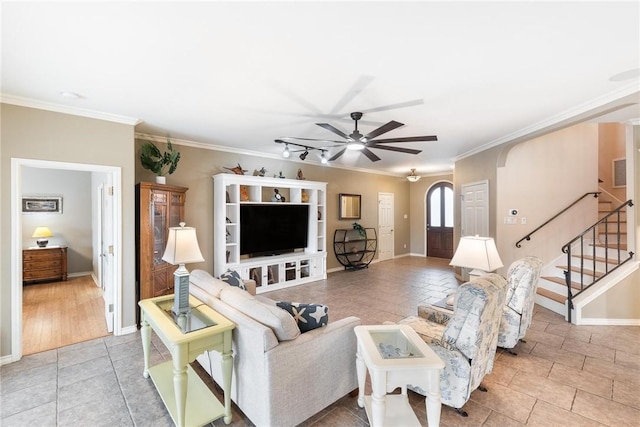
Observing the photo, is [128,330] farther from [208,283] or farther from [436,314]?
[436,314]

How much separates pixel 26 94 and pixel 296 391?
12.2ft

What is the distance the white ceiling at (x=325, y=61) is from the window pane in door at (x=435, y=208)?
214 inches

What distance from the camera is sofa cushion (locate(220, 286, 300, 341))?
184 centimetres

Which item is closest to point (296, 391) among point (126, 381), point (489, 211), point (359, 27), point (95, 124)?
point (126, 381)

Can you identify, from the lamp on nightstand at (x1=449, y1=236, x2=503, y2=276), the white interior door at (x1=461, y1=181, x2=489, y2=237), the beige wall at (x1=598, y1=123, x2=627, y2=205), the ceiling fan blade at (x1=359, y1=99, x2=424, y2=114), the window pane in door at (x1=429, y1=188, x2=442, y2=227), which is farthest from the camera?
the window pane in door at (x1=429, y1=188, x2=442, y2=227)

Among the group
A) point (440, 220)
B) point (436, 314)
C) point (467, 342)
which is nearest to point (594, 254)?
point (436, 314)

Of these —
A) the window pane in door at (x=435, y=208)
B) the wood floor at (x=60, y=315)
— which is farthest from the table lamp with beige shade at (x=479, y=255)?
the window pane in door at (x=435, y=208)

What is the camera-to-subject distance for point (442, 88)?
107 inches

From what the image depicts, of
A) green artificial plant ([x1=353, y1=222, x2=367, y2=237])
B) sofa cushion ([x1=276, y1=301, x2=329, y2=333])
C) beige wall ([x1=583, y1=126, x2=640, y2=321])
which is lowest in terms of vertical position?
beige wall ([x1=583, y1=126, x2=640, y2=321])

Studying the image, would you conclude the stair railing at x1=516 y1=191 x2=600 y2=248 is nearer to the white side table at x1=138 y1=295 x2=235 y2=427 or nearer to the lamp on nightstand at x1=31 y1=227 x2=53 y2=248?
the white side table at x1=138 y1=295 x2=235 y2=427

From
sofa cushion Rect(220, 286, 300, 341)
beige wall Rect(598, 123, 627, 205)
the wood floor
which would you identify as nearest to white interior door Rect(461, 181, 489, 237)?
beige wall Rect(598, 123, 627, 205)

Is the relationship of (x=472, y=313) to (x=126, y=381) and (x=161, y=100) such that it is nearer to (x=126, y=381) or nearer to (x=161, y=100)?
(x=126, y=381)

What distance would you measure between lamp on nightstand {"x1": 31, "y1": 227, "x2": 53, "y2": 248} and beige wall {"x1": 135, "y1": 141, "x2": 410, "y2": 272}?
132 inches

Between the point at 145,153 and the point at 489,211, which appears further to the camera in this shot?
the point at 489,211
